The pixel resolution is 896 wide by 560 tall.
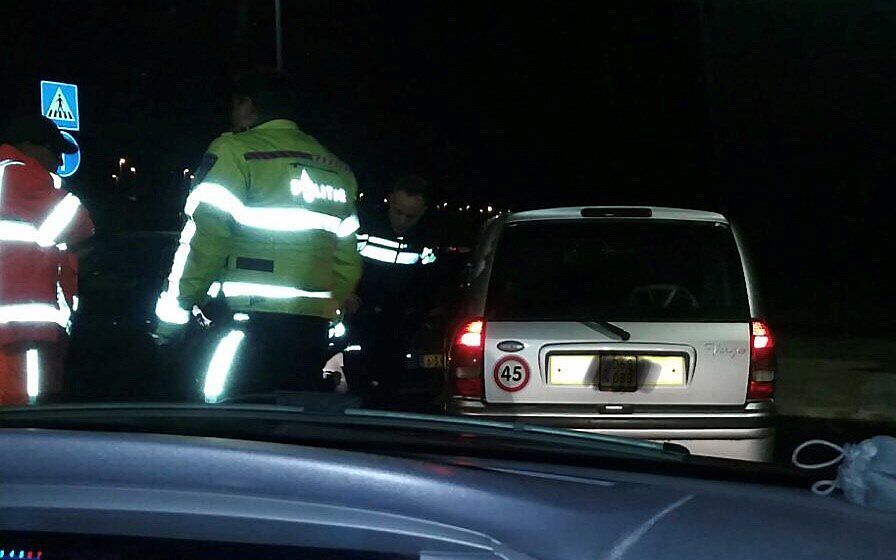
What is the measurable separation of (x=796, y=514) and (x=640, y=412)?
3.97 meters

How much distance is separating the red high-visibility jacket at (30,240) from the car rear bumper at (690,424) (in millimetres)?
2092

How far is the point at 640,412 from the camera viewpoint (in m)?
5.77

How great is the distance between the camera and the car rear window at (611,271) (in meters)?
5.85

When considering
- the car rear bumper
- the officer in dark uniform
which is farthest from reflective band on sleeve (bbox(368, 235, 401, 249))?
the car rear bumper

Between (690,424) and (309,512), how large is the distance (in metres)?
4.52

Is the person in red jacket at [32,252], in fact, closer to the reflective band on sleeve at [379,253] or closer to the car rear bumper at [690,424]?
the car rear bumper at [690,424]

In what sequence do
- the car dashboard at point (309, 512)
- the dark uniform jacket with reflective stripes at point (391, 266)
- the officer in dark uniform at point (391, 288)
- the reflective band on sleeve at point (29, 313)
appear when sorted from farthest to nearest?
the dark uniform jacket with reflective stripes at point (391, 266) < the officer in dark uniform at point (391, 288) < the reflective band on sleeve at point (29, 313) < the car dashboard at point (309, 512)

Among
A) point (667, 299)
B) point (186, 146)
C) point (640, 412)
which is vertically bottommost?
point (640, 412)

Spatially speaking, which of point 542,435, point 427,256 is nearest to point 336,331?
point 427,256

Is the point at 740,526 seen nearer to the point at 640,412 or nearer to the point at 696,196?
the point at 640,412

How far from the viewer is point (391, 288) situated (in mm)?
7266

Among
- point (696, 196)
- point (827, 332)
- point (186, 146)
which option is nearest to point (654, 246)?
point (827, 332)

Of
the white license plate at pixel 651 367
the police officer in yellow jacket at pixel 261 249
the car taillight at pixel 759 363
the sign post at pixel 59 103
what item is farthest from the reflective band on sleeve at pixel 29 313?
the sign post at pixel 59 103

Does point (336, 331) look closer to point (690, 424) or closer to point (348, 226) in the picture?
point (348, 226)
